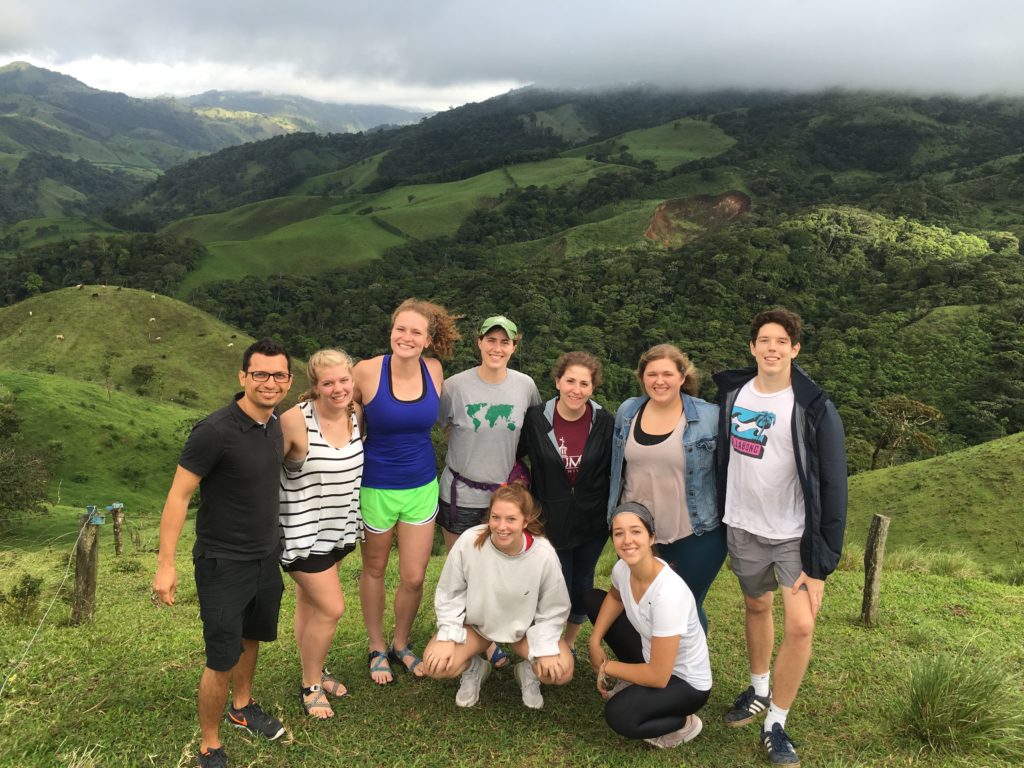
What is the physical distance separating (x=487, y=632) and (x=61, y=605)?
5.09 m

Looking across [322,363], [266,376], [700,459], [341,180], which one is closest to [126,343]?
[322,363]

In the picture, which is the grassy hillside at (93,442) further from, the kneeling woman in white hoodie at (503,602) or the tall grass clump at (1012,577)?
the tall grass clump at (1012,577)

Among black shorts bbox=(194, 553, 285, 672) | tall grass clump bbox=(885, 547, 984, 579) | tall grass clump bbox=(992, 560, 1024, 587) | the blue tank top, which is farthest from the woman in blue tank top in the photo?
tall grass clump bbox=(992, 560, 1024, 587)

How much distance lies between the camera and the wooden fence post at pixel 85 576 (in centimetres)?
585

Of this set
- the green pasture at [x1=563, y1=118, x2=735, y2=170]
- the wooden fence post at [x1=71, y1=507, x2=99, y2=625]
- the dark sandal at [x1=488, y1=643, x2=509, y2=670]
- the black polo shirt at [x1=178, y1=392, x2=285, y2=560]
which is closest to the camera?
the black polo shirt at [x1=178, y1=392, x2=285, y2=560]

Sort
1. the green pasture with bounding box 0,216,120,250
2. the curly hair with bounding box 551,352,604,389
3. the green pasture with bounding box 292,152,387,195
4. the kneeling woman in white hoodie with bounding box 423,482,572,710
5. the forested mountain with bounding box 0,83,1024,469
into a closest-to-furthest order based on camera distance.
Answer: the kneeling woman in white hoodie with bounding box 423,482,572,710 < the curly hair with bounding box 551,352,604,389 < the forested mountain with bounding box 0,83,1024,469 < the green pasture with bounding box 0,216,120,250 < the green pasture with bounding box 292,152,387,195

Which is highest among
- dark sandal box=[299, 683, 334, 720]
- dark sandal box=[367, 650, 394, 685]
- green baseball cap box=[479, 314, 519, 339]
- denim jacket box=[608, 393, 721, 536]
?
green baseball cap box=[479, 314, 519, 339]

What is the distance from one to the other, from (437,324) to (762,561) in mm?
2764

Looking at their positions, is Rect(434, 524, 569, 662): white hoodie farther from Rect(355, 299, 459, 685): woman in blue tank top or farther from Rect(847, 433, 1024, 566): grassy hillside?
Rect(847, 433, 1024, 566): grassy hillside

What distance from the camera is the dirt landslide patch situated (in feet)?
329

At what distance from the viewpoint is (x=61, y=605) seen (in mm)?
6270

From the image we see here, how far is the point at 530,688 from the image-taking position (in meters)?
4.46

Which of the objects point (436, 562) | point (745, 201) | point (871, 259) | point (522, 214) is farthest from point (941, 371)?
point (522, 214)

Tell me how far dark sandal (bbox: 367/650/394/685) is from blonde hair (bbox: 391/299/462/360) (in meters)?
2.43
